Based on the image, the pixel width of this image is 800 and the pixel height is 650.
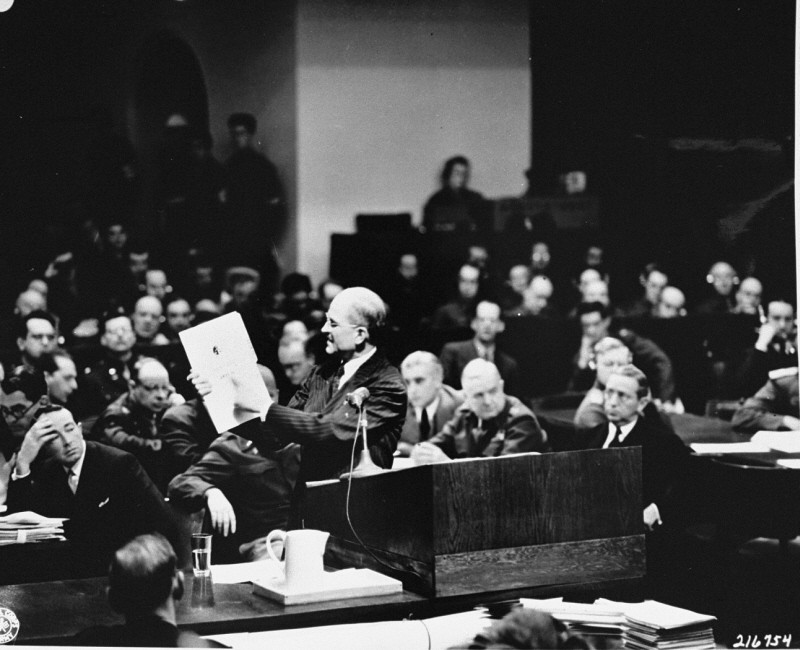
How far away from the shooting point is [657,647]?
274 centimetres

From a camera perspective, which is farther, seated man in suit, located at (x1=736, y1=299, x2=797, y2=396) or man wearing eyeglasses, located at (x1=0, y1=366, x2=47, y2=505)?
seated man in suit, located at (x1=736, y1=299, x2=797, y2=396)

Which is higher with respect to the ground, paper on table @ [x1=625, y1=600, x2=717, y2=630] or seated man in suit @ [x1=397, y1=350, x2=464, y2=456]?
seated man in suit @ [x1=397, y1=350, x2=464, y2=456]

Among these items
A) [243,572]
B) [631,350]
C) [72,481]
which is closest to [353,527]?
[243,572]

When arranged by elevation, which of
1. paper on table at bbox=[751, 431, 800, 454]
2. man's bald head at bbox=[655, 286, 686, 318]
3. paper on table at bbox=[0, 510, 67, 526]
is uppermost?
man's bald head at bbox=[655, 286, 686, 318]

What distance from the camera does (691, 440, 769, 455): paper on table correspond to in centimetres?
411

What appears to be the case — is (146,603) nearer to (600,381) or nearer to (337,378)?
(337,378)

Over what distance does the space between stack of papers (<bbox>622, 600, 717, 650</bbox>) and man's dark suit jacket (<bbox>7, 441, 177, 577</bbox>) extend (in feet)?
5.96

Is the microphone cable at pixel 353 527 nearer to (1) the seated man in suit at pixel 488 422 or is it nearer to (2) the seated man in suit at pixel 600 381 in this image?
(1) the seated man in suit at pixel 488 422

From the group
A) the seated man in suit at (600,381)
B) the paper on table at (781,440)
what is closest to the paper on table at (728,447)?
the paper on table at (781,440)

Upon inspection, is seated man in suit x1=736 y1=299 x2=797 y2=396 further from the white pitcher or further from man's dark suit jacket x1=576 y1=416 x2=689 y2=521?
the white pitcher

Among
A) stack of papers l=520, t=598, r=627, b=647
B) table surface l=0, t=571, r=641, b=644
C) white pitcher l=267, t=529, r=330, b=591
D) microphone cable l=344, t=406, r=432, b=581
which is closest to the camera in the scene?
table surface l=0, t=571, r=641, b=644

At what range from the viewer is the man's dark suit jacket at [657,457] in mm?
4180

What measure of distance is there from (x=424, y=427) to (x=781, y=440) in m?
1.37

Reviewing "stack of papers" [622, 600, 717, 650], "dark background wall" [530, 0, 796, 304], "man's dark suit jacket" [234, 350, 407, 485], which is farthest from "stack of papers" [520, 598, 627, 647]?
"dark background wall" [530, 0, 796, 304]
